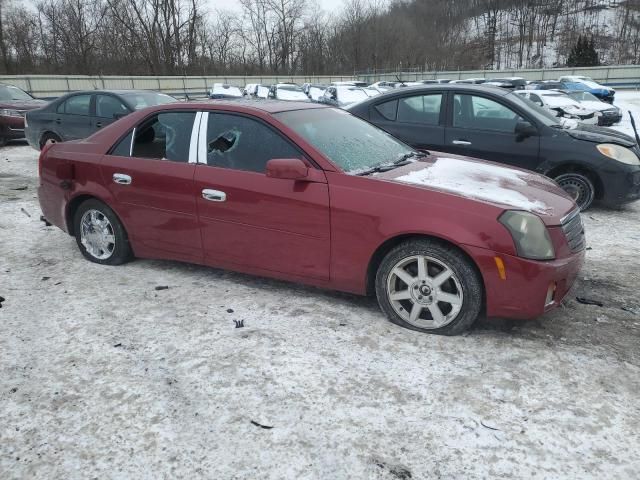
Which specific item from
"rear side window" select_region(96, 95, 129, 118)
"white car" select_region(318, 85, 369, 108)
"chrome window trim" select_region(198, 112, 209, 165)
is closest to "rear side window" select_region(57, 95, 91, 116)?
"rear side window" select_region(96, 95, 129, 118)

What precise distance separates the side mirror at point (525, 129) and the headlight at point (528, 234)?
3.50 meters

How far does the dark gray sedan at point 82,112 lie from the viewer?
949 cm

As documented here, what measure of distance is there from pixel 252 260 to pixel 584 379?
2.36 metres

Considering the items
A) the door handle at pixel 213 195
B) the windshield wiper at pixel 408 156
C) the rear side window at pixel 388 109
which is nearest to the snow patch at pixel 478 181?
the windshield wiper at pixel 408 156

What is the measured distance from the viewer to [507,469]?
2244 mm

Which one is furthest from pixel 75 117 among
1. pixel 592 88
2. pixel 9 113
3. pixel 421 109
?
pixel 592 88

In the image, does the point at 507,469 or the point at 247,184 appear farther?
the point at 247,184

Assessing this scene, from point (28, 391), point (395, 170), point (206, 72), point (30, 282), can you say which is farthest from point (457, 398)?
point (206, 72)

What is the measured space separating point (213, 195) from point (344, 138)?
1123mm

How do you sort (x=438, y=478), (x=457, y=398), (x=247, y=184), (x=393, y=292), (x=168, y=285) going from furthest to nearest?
(x=168, y=285), (x=247, y=184), (x=393, y=292), (x=457, y=398), (x=438, y=478)

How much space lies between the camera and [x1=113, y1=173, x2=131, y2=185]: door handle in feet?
14.4

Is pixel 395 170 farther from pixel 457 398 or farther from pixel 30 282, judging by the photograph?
pixel 30 282

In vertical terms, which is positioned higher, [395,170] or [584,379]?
[395,170]

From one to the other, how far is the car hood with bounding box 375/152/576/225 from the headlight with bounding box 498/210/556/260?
69mm
